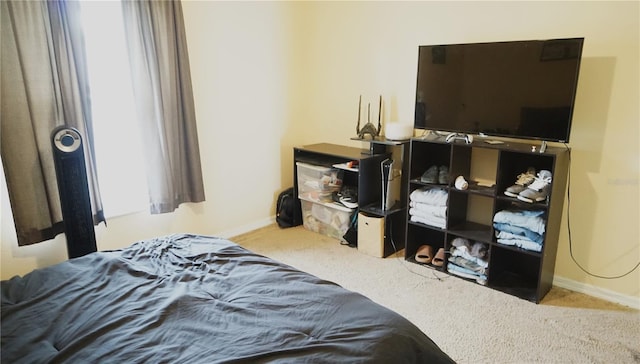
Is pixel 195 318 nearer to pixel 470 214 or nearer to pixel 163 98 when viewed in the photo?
pixel 163 98

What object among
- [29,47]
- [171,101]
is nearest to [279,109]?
[171,101]

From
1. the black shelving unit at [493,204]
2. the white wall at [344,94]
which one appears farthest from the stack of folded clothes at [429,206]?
the white wall at [344,94]

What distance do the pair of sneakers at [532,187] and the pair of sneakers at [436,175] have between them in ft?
1.41

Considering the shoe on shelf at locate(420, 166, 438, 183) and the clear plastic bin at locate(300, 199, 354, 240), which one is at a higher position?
the shoe on shelf at locate(420, 166, 438, 183)

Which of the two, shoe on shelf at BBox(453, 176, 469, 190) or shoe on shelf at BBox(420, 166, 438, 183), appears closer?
shoe on shelf at BBox(453, 176, 469, 190)

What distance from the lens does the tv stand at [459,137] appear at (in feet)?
8.89

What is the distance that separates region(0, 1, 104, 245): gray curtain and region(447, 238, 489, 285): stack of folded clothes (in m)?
2.62

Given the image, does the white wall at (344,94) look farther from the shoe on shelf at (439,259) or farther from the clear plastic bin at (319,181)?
the shoe on shelf at (439,259)

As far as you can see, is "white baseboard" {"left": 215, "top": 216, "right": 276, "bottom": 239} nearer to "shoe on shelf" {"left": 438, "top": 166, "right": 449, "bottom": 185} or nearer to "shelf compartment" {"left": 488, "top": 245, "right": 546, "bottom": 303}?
"shoe on shelf" {"left": 438, "top": 166, "right": 449, "bottom": 185}

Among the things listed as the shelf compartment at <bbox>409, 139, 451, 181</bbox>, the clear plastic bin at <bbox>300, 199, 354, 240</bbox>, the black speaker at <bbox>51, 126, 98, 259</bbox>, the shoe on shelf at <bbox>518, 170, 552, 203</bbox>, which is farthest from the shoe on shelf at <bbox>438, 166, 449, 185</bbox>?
the black speaker at <bbox>51, 126, 98, 259</bbox>

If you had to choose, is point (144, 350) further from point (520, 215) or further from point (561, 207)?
point (561, 207)

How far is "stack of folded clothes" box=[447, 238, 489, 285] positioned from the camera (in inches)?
108

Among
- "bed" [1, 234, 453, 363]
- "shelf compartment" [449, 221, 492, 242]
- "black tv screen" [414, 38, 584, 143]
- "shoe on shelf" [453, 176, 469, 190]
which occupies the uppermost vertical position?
"black tv screen" [414, 38, 584, 143]

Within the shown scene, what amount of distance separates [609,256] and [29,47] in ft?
12.1
